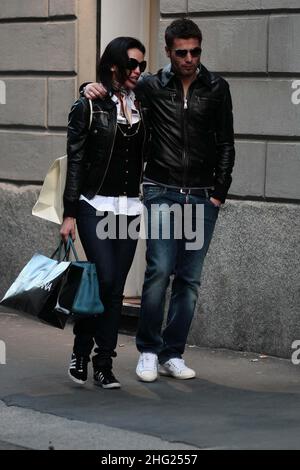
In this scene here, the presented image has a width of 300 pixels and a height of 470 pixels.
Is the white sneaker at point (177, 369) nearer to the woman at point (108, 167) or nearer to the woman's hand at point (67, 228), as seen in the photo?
the woman at point (108, 167)

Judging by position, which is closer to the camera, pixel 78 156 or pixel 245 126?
pixel 78 156

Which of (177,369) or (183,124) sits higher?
(183,124)

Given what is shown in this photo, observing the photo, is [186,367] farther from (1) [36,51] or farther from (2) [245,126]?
(1) [36,51]

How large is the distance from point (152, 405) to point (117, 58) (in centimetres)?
190

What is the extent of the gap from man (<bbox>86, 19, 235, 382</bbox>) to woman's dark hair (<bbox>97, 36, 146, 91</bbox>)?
4.7 inches

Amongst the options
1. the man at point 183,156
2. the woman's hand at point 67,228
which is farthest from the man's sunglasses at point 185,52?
the woman's hand at point 67,228

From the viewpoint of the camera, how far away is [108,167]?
311 inches

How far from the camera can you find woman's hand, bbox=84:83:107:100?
7855 mm

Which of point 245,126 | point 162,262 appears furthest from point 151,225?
point 245,126

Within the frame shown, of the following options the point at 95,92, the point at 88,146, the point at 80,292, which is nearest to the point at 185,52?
the point at 95,92

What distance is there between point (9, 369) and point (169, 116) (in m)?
1.97

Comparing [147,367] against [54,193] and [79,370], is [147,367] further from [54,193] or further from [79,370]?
[54,193]

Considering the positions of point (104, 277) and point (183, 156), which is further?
point (183, 156)

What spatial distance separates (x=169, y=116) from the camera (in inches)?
318
